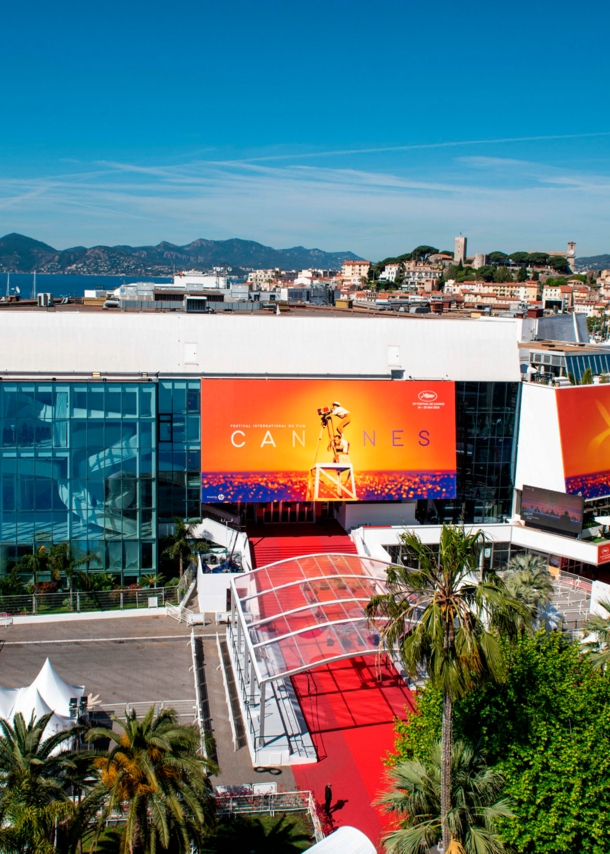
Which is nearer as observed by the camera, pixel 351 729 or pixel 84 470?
pixel 351 729

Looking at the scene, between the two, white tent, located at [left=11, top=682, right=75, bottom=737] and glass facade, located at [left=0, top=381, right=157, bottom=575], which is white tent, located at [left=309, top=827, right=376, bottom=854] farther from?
glass facade, located at [left=0, top=381, right=157, bottom=575]

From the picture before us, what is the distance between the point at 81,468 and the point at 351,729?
18.6m

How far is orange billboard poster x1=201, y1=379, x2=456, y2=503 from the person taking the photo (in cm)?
3984

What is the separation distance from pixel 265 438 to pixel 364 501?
6.73 m

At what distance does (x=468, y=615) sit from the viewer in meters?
16.9

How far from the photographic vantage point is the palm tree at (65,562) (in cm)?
3591

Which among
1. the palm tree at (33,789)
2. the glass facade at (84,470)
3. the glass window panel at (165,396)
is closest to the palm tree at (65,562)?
the glass facade at (84,470)

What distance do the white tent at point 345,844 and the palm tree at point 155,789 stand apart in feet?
9.61

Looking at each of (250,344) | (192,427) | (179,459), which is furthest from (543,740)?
(250,344)

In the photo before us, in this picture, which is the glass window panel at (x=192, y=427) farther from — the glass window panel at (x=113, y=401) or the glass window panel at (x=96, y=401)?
the glass window panel at (x=96, y=401)

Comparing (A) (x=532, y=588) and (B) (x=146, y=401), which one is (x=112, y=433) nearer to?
(B) (x=146, y=401)

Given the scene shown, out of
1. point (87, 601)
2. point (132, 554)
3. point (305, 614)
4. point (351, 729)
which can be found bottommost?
point (351, 729)

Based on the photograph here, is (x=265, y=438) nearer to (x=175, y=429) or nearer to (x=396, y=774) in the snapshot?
(x=175, y=429)

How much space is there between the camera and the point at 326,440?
4100cm
